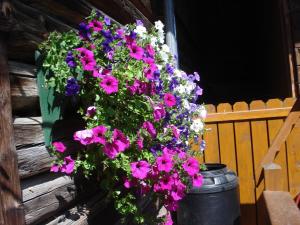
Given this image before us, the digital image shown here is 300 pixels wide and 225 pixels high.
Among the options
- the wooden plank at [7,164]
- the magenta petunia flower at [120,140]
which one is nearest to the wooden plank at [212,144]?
the magenta petunia flower at [120,140]

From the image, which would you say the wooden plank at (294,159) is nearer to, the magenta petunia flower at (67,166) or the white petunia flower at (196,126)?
the white petunia flower at (196,126)

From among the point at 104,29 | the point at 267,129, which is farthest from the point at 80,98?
the point at 267,129

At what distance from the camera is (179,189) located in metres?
2.35

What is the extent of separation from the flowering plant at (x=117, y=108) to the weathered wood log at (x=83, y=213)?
6.5 inches

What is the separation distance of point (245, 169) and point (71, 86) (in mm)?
2692

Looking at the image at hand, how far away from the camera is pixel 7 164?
1587 mm

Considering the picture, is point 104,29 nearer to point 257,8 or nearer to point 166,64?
point 166,64

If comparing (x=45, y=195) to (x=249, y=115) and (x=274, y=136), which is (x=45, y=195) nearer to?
(x=249, y=115)

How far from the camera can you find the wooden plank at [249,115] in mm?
4148

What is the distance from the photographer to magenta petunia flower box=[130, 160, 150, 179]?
202 cm

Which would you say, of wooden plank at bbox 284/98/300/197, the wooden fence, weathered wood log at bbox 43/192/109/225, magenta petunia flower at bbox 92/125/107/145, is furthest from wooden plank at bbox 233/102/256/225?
magenta petunia flower at bbox 92/125/107/145

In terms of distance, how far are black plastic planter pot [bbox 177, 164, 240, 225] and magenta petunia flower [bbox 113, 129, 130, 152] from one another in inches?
64.1

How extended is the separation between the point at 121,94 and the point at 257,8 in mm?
8208

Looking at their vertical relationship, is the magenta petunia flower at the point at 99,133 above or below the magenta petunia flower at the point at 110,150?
above
